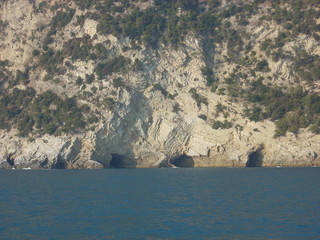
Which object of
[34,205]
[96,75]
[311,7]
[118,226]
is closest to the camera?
[118,226]

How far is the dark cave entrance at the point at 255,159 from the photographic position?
5684 centimetres

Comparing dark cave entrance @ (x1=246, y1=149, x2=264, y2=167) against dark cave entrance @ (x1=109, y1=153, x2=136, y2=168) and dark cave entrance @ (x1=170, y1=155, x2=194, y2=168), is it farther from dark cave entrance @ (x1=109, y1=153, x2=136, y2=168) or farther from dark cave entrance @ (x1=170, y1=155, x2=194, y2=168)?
dark cave entrance @ (x1=109, y1=153, x2=136, y2=168)

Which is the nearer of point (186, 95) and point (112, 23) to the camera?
point (186, 95)

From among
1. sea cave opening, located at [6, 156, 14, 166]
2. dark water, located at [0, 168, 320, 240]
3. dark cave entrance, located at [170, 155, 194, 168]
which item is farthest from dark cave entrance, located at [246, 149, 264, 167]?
sea cave opening, located at [6, 156, 14, 166]

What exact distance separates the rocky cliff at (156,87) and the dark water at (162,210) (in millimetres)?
20359

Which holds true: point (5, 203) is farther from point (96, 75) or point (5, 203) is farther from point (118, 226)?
point (96, 75)

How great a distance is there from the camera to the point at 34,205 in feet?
84.2

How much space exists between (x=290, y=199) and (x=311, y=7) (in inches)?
1883

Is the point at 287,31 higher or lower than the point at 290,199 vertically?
higher

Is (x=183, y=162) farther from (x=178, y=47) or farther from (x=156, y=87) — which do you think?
(x=178, y=47)

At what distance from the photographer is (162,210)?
23922 mm

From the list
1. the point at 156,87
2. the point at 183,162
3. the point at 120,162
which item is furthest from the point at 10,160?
the point at 183,162

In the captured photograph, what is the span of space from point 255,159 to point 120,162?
55.4ft

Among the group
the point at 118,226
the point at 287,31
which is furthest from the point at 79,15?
the point at 118,226
